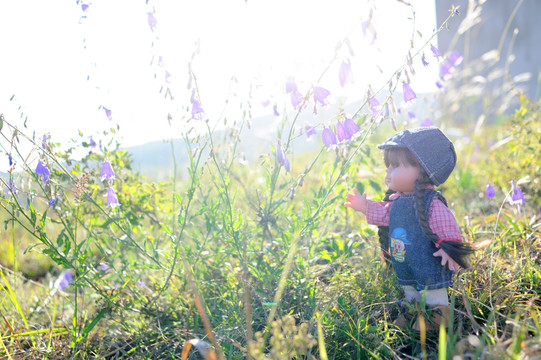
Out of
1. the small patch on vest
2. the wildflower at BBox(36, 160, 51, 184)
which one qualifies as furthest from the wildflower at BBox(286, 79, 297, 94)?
the wildflower at BBox(36, 160, 51, 184)

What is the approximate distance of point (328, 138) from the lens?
2.21 m

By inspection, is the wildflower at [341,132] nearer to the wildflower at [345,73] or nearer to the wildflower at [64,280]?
the wildflower at [345,73]

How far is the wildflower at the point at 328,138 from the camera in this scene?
2.21 metres

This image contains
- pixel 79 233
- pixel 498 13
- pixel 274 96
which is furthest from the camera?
pixel 498 13

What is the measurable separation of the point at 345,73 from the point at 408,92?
1.19ft

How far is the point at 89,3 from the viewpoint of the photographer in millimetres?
2574

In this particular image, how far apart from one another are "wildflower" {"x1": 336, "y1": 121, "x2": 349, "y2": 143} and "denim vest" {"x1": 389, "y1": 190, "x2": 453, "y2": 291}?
1.30 feet

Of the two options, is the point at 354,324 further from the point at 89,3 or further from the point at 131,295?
the point at 89,3

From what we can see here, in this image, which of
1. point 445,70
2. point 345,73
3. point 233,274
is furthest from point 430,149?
point 445,70

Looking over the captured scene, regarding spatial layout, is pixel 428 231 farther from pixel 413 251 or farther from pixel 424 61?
pixel 424 61

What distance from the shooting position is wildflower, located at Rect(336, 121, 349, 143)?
2.22 metres

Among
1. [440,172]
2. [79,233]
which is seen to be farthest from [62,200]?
[79,233]

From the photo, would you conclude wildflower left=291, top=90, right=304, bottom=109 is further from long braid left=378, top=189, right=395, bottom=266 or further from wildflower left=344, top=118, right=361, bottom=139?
long braid left=378, top=189, right=395, bottom=266

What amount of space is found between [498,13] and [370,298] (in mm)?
8852
